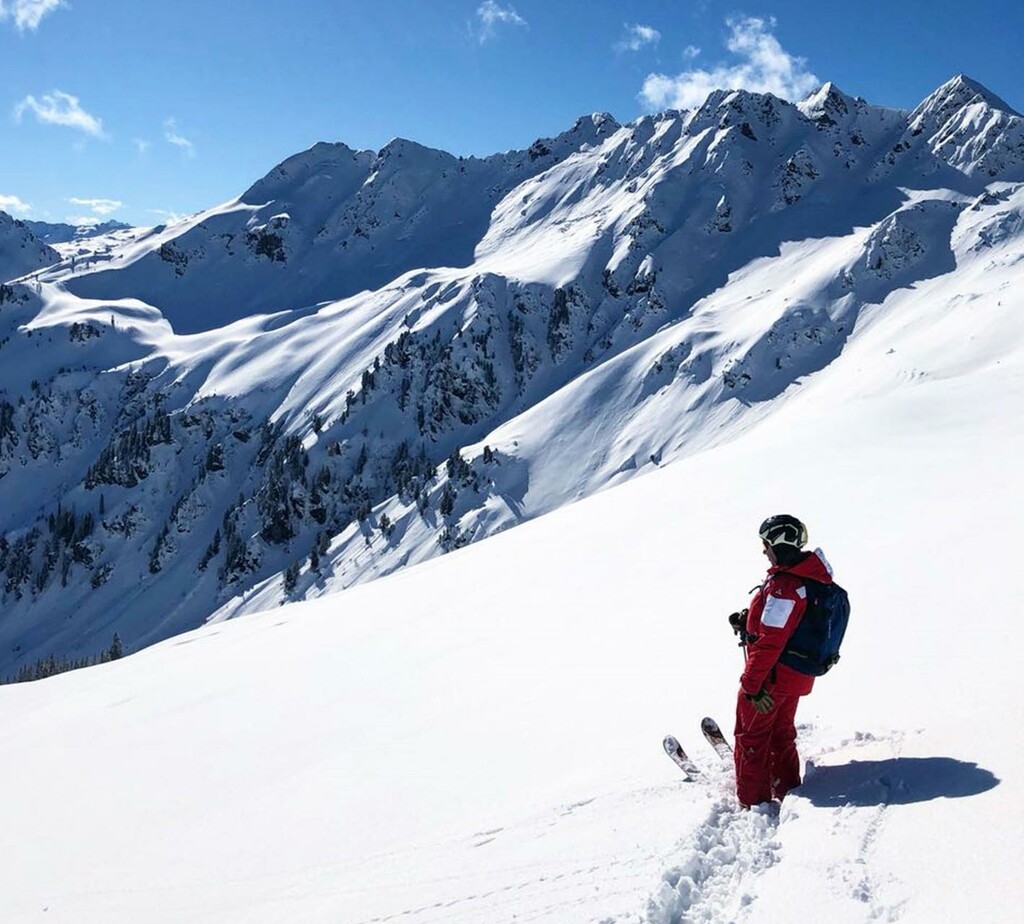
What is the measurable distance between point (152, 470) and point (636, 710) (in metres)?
150

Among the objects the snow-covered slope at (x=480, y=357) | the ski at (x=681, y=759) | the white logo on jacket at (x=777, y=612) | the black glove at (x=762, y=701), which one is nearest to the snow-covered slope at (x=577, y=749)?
the ski at (x=681, y=759)

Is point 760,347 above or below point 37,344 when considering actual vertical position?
below

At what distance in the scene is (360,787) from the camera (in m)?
8.11

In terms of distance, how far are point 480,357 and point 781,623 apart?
439 ft

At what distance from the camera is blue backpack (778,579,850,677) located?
19.5ft

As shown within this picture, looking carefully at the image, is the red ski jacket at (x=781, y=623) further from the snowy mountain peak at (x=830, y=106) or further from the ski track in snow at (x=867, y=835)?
the snowy mountain peak at (x=830, y=106)

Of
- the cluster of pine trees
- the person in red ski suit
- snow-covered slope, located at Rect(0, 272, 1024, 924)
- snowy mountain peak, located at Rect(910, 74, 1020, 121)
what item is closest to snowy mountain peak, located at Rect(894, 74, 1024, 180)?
snowy mountain peak, located at Rect(910, 74, 1020, 121)

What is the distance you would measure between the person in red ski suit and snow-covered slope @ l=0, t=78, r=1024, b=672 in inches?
2957

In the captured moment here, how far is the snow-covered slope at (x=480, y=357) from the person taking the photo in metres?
104

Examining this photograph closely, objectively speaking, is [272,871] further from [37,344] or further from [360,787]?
[37,344]

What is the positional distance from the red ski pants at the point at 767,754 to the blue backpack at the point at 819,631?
369mm

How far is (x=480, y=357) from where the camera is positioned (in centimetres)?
13775

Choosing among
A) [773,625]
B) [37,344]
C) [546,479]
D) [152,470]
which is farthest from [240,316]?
[773,625]

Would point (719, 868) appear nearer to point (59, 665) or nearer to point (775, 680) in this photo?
point (775, 680)
